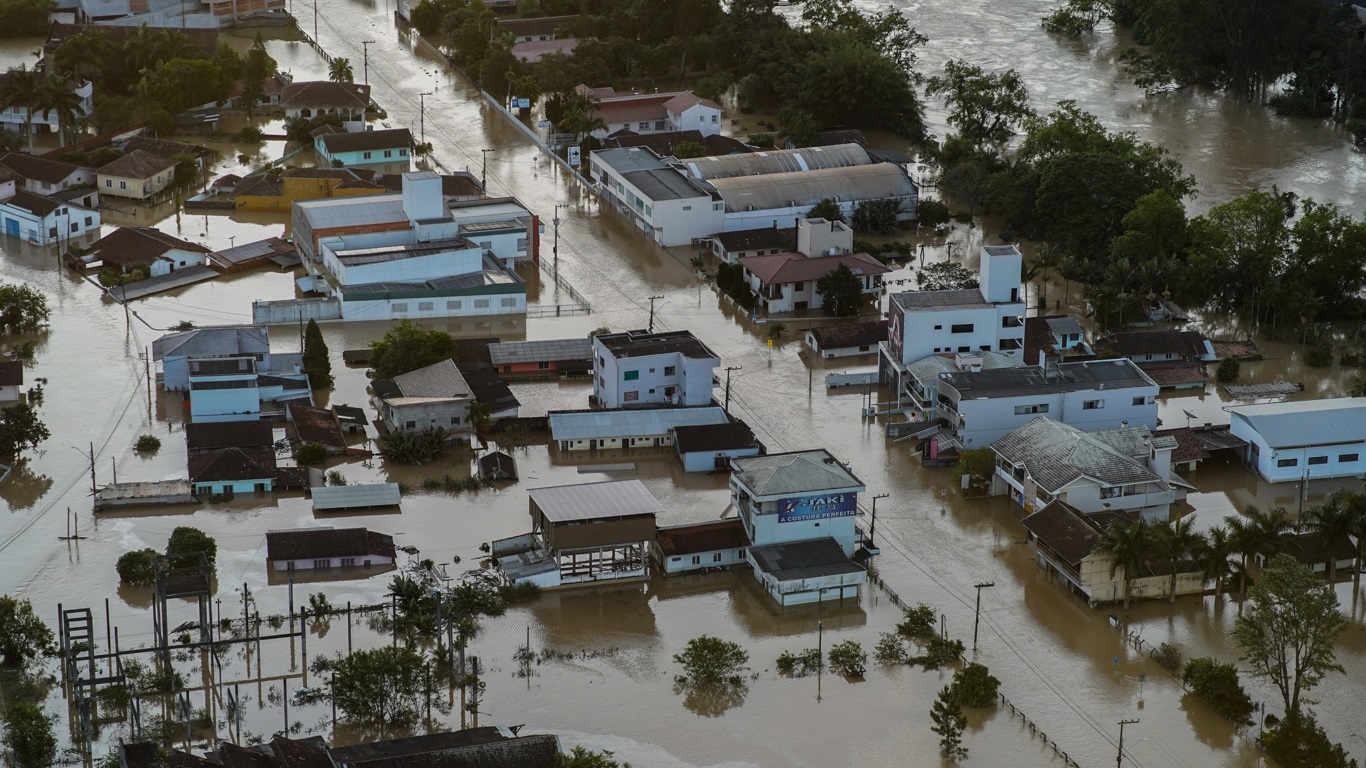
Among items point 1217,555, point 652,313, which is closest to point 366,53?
point 652,313

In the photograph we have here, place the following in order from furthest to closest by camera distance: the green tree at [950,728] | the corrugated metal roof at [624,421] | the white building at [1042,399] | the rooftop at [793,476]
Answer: the corrugated metal roof at [624,421] < the white building at [1042,399] < the rooftop at [793,476] < the green tree at [950,728]

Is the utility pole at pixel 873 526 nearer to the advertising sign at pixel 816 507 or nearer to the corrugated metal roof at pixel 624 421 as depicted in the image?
the advertising sign at pixel 816 507

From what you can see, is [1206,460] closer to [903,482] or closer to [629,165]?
[903,482]

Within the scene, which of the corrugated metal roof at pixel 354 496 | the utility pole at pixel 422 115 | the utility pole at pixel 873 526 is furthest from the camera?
the utility pole at pixel 422 115

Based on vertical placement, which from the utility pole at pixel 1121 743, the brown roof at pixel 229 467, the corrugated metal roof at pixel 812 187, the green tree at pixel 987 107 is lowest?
the utility pole at pixel 1121 743

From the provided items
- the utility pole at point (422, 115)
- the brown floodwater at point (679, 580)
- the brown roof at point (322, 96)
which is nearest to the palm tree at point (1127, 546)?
the brown floodwater at point (679, 580)

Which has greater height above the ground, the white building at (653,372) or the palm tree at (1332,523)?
the white building at (653,372)

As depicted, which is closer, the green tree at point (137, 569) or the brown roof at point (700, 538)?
A: the green tree at point (137, 569)

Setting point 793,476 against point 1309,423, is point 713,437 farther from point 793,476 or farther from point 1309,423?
point 1309,423
